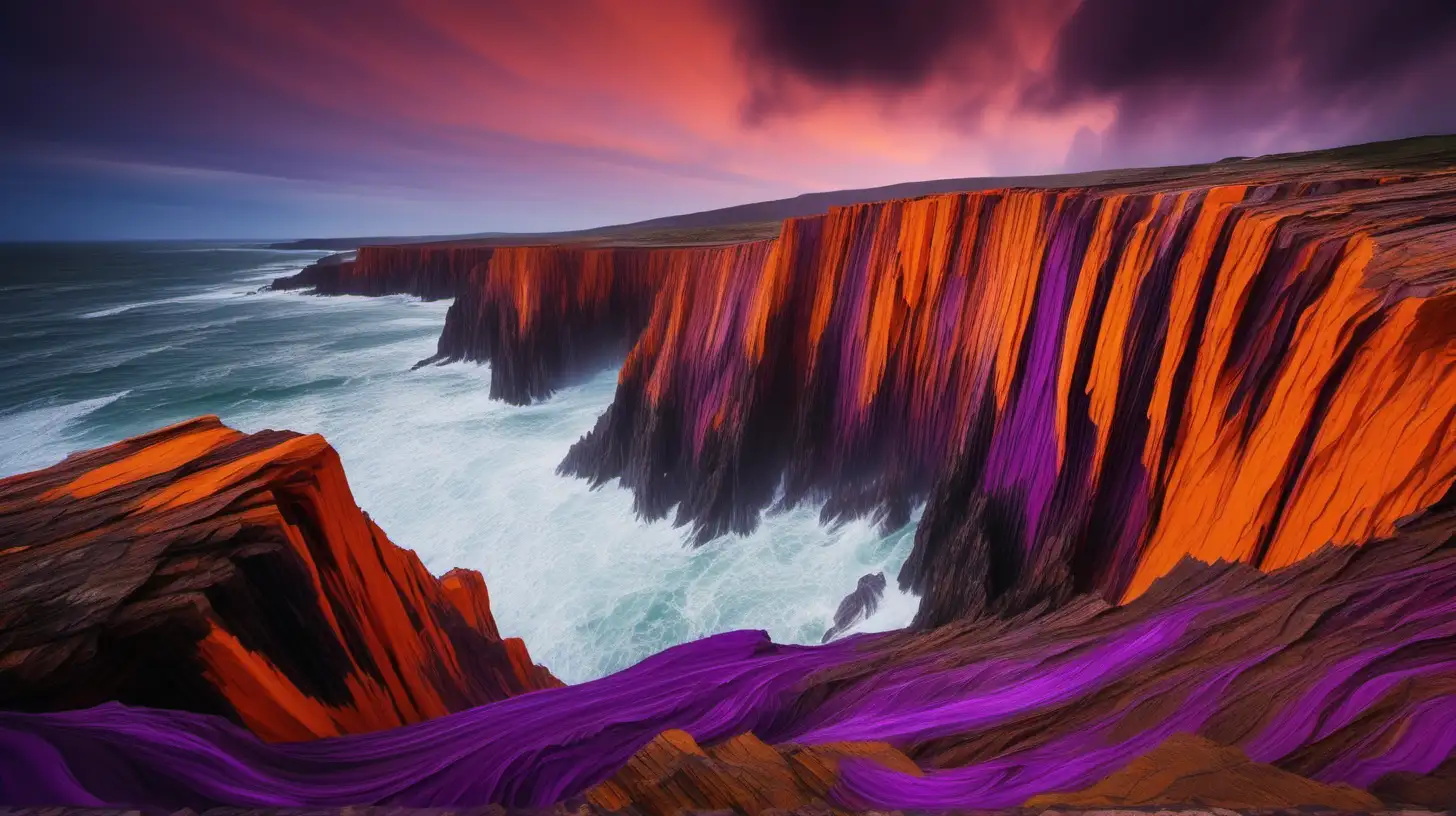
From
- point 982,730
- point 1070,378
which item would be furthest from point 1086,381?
point 982,730

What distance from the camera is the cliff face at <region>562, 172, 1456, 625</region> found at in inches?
108

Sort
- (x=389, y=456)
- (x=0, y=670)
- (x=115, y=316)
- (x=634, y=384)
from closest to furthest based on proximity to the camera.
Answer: (x=0, y=670) → (x=634, y=384) → (x=389, y=456) → (x=115, y=316)

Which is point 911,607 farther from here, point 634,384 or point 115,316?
point 115,316

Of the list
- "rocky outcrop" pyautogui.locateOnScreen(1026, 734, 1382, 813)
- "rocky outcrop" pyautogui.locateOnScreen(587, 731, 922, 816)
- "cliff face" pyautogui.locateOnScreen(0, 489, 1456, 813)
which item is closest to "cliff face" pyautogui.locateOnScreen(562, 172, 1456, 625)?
"cliff face" pyautogui.locateOnScreen(0, 489, 1456, 813)

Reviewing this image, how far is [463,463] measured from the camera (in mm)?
12523

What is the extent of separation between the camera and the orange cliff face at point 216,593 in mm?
2322

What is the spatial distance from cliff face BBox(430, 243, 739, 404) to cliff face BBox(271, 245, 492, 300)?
2036cm

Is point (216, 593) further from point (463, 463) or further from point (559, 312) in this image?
point (559, 312)

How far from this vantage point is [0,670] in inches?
84.1

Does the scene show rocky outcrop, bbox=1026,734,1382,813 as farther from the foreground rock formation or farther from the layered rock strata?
the layered rock strata

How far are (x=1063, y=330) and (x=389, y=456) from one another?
13.9 m

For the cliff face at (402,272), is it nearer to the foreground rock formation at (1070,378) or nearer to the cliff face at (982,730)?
the foreground rock formation at (1070,378)

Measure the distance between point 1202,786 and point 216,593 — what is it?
3.87m

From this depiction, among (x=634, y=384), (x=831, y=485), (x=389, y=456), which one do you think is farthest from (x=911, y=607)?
(x=389, y=456)
